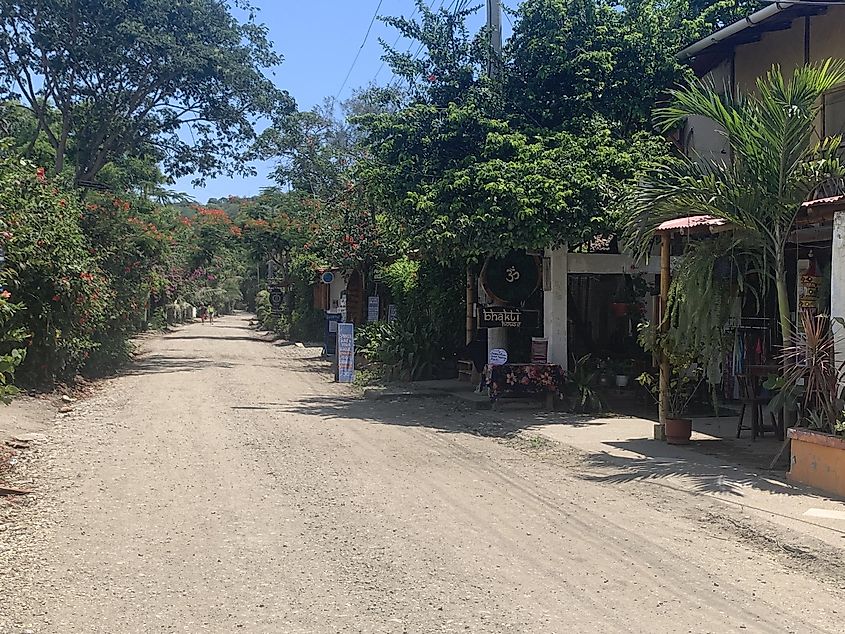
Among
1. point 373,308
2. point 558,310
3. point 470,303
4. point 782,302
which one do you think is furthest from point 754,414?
point 373,308

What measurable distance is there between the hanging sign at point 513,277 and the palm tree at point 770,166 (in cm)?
642

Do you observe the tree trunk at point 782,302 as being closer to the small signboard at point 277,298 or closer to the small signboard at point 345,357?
the small signboard at point 345,357

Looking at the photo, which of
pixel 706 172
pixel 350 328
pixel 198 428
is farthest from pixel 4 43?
pixel 706 172

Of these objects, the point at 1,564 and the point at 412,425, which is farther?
the point at 412,425

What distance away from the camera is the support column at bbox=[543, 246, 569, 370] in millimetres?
15555

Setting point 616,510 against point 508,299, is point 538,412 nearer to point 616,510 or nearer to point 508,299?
point 508,299

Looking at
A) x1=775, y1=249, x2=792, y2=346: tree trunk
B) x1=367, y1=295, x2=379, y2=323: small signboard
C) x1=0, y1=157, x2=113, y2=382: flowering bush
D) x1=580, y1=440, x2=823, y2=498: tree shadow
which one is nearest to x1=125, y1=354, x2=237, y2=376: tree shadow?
x1=367, y1=295, x2=379, y2=323: small signboard

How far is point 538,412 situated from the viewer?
15078mm

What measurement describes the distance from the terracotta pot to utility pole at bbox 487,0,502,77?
8346 millimetres

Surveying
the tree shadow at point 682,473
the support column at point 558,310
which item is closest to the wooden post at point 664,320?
the tree shadow at point 682,473

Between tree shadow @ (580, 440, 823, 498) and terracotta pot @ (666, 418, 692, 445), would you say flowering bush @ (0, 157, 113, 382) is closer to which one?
tree shadow @ (580, 440, 823, 498)

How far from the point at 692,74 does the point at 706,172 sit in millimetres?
6012

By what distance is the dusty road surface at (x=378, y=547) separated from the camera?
16.8 feet

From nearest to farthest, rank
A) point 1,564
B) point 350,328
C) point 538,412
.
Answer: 1. point 1,564
2. point 538,412
3. point 350,328
